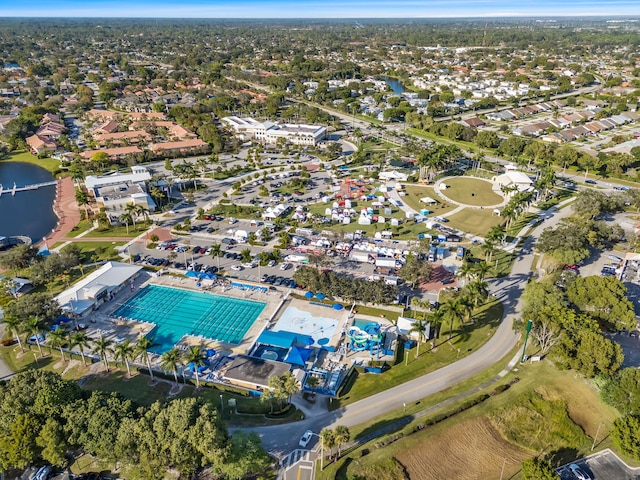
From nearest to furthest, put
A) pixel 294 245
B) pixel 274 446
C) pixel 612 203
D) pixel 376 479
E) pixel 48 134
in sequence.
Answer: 1. pixel 376 479
2. pixel 274 446
3. pixel 294 245
4. pixel 612 203
5. pixel 48 134

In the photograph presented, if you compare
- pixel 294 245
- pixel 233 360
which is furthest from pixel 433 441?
pixel 294 245

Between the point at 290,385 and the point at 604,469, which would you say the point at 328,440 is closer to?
the point at 290,385

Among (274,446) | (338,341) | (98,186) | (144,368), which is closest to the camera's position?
(274,446)

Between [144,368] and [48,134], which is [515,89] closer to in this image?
[48,134]

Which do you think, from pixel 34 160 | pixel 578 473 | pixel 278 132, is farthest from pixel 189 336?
pixel 34 160

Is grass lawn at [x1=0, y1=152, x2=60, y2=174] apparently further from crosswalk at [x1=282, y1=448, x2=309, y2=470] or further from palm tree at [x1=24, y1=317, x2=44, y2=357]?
crosswalk at [x1=282, y1=448, x2=309, y2=470]

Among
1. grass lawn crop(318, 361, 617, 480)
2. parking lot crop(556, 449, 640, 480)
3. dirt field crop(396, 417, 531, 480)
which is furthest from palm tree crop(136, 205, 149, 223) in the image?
parking lot crop(556, 449, 640, 480)
